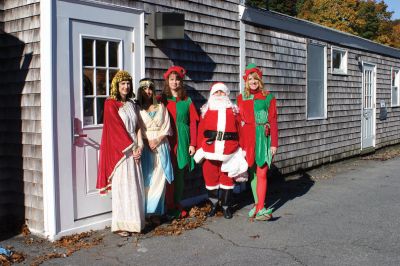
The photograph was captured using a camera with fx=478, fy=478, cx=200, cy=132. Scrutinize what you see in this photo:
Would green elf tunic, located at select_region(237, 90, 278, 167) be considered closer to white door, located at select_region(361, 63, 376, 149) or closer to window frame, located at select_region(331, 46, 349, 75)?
window frame, located at select_region(331, 46, 349, 75)

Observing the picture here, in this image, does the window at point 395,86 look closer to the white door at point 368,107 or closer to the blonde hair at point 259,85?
the white door at point 368,107

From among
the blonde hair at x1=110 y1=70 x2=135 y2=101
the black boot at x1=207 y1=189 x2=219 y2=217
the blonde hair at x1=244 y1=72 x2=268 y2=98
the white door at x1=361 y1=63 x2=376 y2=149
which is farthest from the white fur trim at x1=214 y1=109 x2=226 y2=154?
the white door at x1=361 y1=63 x2=376 y2=149

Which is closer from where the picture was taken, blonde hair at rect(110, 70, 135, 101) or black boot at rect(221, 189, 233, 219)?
blonde hair at rect(110, 70, 135, 101)

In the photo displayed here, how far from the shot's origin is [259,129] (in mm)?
5945

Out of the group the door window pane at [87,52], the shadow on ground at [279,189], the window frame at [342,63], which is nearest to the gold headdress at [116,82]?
the door window pane at [87,52]

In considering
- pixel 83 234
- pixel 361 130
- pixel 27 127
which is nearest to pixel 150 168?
pixel 83 234

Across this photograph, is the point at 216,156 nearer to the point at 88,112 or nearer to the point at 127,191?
the point at 127,191

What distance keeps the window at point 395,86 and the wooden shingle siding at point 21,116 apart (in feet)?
41.7

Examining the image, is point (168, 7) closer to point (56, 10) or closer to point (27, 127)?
point (56, 10)

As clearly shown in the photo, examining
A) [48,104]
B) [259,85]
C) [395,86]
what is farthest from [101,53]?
[395,86]

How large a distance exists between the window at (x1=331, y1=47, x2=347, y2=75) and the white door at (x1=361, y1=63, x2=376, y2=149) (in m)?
1.31

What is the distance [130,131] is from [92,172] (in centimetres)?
70

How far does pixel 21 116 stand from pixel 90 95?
2.63ft

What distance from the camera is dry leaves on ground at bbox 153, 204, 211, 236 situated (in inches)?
216
